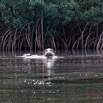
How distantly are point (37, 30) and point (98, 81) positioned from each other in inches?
1037

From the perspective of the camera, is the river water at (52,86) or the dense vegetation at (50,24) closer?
the river water at (52,86)

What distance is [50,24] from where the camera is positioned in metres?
43.4

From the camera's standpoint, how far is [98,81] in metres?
16.3

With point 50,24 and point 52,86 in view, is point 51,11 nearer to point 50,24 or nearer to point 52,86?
point 50,24

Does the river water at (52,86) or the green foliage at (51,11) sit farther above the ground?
the green foliage at (51,11)

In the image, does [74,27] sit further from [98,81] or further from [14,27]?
[98,81]

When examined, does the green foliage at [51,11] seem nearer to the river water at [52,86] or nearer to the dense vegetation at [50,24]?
the dense vegetation at [50,24]

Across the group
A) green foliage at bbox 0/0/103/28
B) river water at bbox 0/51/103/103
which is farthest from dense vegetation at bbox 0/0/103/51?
river water at bbox 0/51/103/103

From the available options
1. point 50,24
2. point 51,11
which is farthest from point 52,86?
point 50,24

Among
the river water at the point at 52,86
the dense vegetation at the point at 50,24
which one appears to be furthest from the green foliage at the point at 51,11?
the river water at the point at 52,86

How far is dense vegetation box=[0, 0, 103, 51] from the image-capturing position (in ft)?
134

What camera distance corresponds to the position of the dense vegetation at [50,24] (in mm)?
40812

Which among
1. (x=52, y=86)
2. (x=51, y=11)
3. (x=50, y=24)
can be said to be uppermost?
(x=51, y=11)

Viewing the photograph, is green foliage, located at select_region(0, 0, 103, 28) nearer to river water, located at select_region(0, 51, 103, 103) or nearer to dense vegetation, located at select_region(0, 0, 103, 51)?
dense vegetation, located at select_region(0, 0, 103, 51)
